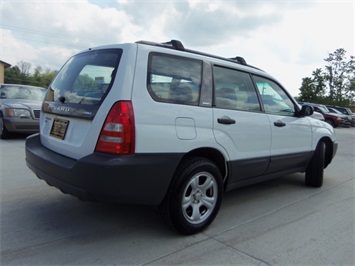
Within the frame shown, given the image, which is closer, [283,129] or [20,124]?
[283,129]

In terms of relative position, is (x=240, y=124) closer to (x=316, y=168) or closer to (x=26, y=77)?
(x=316, y=168)

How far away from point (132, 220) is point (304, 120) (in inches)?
116

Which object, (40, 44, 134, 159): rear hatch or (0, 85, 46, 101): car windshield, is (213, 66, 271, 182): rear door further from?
(0, 85, 46, 101): car windshield

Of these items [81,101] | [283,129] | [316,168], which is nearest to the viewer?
[81,101]

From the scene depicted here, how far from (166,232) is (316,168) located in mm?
2977

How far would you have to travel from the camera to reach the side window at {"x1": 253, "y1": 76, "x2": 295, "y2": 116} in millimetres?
4199

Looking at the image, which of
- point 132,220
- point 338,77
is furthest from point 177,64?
point 338,77

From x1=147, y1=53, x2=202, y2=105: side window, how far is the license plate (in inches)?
37.0

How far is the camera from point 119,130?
2.71 metres

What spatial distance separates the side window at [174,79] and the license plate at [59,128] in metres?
0.94

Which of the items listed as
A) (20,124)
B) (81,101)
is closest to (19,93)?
(20,124)

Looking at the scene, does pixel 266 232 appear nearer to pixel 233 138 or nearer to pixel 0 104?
pixel 233 138

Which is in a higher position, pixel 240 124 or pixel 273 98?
pixel 273 98

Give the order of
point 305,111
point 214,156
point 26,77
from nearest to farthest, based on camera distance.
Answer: point 214,156, point 305,111, point 26,77
